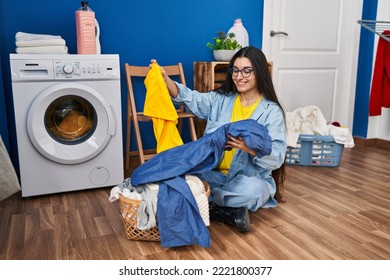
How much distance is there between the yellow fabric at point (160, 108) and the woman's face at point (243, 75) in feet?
1.12

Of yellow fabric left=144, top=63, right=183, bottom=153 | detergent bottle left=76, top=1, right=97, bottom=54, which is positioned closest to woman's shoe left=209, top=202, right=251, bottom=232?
yellow fabric left=144, top=63, right=183, bottom=153

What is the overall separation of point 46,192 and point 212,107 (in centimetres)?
109

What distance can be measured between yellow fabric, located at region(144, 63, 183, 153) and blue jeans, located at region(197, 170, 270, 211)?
1.13ft

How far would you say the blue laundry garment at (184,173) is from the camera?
144 cm

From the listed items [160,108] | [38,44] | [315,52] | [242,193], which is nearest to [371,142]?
[315,52]

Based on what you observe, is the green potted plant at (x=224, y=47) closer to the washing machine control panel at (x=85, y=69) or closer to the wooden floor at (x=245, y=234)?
the washing machine control panel at (x=85, y=69)

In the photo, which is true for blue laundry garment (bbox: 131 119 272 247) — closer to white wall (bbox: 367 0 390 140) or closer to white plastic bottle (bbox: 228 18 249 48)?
white plastic bottle (bbox: 228 18 249 48)

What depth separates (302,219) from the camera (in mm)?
1818

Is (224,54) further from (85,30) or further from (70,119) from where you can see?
(70,119)

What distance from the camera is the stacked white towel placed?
202cm

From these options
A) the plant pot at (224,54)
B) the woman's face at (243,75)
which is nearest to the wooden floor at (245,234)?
the woman's face at (243,75)

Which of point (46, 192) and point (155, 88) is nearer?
point (155, 88)
